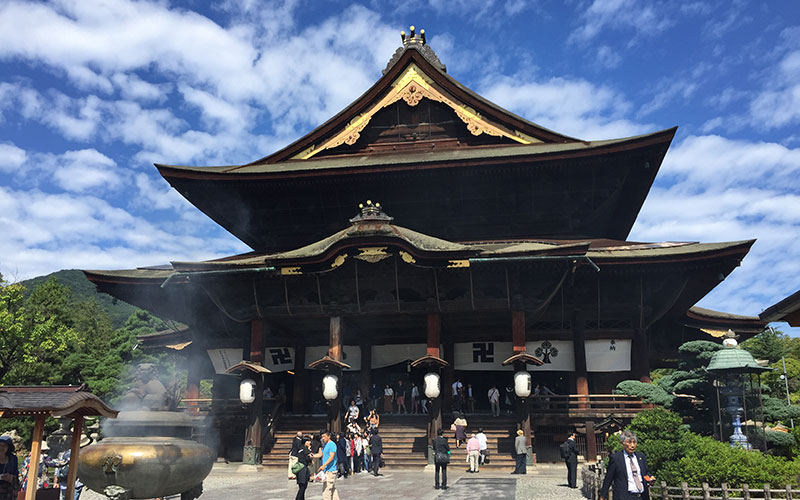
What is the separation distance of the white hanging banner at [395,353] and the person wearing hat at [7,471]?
16049 mm

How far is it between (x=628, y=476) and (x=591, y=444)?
1210 centimetres

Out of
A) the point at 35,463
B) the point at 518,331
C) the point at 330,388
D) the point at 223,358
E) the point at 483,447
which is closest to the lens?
the point at 35,463

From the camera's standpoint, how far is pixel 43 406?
8.89 meters

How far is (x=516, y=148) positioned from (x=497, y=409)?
10.2m

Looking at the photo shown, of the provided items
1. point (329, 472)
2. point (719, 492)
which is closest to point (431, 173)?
point (329, 472)

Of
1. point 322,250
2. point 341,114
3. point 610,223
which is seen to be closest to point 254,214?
point 341,114

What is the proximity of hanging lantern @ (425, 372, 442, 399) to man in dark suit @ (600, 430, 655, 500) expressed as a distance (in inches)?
431

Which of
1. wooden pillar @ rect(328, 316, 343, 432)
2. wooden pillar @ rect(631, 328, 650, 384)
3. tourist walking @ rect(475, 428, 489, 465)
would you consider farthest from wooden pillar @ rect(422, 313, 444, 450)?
wooden pillar @ rect(631, 328, 650, 384)

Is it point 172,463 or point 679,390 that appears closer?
point 172,463

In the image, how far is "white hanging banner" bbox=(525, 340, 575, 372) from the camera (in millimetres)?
22438

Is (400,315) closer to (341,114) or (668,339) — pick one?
(341,114)

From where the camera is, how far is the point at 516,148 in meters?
23.7

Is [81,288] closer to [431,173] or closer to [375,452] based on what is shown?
[431,173]

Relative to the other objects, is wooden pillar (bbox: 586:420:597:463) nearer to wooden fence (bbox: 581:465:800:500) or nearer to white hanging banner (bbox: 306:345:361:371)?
wooden fence (bbox: 581:465:800:500)
